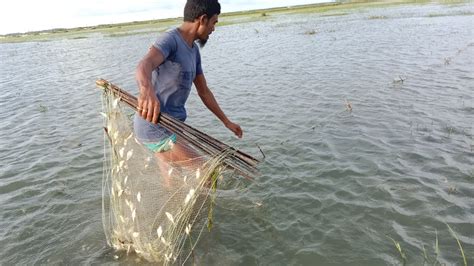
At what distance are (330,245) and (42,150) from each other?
7018 mm

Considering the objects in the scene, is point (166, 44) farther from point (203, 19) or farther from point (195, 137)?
point (195, 137)

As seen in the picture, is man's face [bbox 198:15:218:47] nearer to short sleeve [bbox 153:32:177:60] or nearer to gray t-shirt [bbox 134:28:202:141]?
gray t-shirt [bbox 134:28:202:141]

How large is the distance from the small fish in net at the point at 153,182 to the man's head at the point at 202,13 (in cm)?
111

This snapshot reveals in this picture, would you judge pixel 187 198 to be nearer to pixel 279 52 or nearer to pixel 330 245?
pixel 330 245

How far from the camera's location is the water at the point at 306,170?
4609 mm

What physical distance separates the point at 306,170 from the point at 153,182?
3.23 metres

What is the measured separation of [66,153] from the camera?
827cm

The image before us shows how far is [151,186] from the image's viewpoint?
4.21m


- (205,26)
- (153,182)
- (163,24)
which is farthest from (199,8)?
(163,24)

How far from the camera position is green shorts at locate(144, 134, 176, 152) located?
170 inches

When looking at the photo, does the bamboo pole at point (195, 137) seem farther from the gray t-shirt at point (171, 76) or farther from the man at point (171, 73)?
the gray t-shirt at point (171, 76)

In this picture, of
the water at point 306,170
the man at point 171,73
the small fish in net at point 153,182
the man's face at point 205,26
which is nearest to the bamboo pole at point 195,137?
the small fish in net at point 153,182

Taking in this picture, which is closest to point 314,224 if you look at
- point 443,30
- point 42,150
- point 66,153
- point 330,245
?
point 330,245

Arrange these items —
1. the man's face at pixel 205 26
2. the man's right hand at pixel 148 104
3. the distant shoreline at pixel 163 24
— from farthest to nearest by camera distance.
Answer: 1. the distant shoreline at pixel 163 24
2. the man's face at pixel 205 26
3. the man's right hand at pixel 148 104
